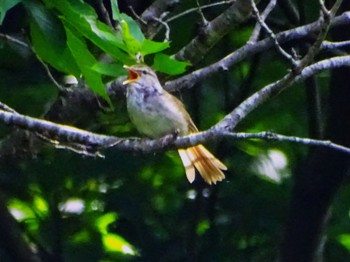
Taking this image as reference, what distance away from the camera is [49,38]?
365cm

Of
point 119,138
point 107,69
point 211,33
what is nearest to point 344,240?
point 211,33

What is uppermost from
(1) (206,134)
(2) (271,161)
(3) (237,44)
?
(3) (237,44)

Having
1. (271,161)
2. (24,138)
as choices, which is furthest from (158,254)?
(24,138)

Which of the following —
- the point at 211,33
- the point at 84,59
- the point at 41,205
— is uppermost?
the point at 41,205

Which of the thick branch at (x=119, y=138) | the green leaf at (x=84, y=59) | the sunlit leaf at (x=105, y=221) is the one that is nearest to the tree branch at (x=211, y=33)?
the thick branch at (x=119, y=138)

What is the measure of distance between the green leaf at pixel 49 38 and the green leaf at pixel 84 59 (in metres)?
0.03

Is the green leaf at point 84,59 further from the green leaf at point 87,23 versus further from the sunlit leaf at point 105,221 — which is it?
the sunlit leaf at point 105,221

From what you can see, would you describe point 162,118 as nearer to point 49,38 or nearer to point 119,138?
point 119,138

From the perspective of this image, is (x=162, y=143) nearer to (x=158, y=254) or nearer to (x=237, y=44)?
(x=237, y=44)

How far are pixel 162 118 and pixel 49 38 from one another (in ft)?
7.50

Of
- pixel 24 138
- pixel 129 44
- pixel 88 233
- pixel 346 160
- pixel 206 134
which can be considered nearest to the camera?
pixel 129 44

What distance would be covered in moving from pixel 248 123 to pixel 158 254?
133cm

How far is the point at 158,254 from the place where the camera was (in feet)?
25.8

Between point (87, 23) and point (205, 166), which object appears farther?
point (205, 166)
